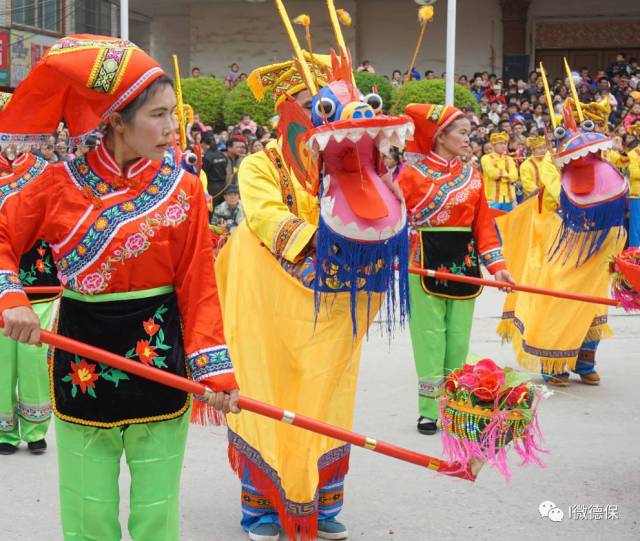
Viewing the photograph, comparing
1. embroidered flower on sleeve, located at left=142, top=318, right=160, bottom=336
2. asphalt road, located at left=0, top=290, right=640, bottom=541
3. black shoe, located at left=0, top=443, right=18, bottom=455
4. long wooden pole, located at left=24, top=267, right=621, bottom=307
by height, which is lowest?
asphalt road, located at left=0, top=290, right=640, bottom=541

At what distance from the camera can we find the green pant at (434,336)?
576cm

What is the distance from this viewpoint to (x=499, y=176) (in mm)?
14648

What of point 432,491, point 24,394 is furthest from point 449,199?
point 24,394

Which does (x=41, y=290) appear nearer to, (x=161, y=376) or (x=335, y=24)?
(x=335, y=24)

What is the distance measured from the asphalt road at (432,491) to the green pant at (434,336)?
0.88ft

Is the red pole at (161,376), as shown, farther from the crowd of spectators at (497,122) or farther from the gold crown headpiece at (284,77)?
the crowd of spectators at (497,122)

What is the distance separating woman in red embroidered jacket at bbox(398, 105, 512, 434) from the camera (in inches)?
224

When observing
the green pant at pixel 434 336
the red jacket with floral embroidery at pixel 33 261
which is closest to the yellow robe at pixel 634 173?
the green pant at pixel 434 336

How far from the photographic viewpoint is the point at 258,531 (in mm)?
4113

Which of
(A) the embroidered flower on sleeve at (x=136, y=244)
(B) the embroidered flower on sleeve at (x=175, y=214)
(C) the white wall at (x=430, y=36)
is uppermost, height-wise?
(C) the white wall at (x=430, y=36)

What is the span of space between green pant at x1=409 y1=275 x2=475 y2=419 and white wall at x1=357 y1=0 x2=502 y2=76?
2100 cm

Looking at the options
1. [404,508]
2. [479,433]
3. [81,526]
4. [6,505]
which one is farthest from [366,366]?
[81,526]

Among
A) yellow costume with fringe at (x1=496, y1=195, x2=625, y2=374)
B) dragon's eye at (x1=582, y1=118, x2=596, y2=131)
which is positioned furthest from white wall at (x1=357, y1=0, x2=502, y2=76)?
dragon's eye at (x1=582, y1=118, x2=596, y2=131)

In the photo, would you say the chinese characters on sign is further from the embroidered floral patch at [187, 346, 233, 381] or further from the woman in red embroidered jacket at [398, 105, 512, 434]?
the embroidered floral patch at [187, 346, 233, 381]
